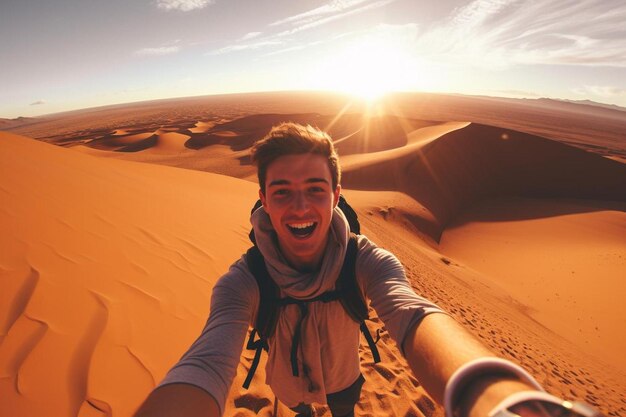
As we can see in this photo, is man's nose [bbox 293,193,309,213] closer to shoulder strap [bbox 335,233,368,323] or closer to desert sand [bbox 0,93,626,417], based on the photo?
shoulder strap [bbox 335,233,368,323]

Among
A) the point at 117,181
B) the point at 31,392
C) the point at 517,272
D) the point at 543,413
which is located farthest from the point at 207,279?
the point at 517,272

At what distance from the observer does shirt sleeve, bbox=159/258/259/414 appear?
1177 mm

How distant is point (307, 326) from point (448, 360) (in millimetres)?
716

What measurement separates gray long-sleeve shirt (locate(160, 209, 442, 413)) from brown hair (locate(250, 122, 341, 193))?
0.36 metres

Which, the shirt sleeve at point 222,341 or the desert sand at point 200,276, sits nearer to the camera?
the shirt sleeve at point 222,341

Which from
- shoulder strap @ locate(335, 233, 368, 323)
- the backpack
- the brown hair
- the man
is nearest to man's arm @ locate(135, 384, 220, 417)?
the man

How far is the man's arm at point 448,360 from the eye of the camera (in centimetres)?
91

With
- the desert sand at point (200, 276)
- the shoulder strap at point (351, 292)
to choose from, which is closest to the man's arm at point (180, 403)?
the shoulder strap at point (351, 292)

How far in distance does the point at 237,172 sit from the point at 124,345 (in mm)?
19218

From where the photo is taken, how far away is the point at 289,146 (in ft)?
5.56

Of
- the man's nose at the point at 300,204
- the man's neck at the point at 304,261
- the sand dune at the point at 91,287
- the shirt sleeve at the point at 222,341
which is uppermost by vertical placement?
the man's nose at the point at 300,204

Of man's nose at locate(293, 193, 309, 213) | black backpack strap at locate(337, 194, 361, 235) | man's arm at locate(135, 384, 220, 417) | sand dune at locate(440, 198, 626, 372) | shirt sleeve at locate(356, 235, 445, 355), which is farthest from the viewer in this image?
sand dune at locate(440, 198, 626, 372)

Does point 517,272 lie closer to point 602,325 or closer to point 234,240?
point 602,325

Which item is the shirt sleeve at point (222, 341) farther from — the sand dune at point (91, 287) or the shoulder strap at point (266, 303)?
the sand dune at point (91, 287)
